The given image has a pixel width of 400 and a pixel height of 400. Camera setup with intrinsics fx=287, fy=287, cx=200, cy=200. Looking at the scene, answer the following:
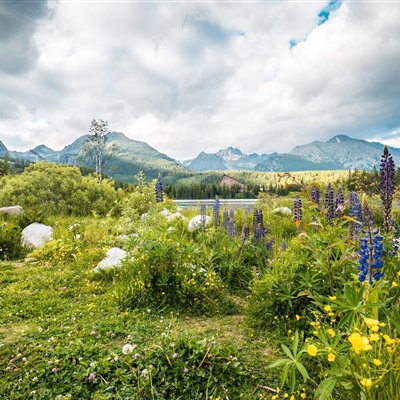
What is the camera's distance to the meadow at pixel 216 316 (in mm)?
1925

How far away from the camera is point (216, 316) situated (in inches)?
172

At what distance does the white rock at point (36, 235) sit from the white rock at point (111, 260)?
2829mm

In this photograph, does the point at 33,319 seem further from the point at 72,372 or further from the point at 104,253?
the point at 104,253

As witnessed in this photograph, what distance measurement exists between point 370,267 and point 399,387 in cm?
70

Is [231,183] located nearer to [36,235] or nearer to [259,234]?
[36,235]

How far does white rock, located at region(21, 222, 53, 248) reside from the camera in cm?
849

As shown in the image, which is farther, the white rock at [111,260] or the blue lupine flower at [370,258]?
the white rock at [111,260]

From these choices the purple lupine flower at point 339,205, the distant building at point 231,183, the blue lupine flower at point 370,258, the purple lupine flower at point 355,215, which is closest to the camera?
the blue lupine flower at point 370,258

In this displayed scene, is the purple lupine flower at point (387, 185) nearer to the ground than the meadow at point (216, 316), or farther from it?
farther from it

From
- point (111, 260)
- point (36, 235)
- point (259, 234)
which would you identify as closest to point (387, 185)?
point (259, 234)

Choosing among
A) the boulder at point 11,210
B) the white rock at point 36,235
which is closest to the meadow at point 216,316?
the white rock at point 36,235

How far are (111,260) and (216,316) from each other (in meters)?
3.01

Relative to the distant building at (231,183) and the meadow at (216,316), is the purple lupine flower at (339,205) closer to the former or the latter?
the meadow at (216,316)

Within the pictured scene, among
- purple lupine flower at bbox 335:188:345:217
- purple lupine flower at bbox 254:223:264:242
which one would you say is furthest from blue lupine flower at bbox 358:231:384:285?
purple lupine flower at bbox 254:223:264:242
